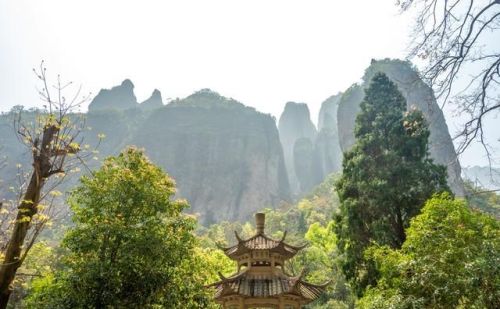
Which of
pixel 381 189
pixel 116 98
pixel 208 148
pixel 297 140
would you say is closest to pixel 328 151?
pixel 297 140

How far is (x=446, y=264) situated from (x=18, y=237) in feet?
22.8

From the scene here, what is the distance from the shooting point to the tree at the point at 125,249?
789 centimetres

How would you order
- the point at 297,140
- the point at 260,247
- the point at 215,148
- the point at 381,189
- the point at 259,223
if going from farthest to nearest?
1. the point at 297,140
2. the point at 215,148
3. the point at 381,189
4. the point at 259,223
5. the point at 260,247

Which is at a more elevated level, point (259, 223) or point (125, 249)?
point (259, 223)

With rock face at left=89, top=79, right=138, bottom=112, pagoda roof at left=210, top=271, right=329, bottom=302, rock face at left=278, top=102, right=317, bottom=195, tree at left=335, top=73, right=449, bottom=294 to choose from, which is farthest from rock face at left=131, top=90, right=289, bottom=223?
pagoda roof at left=210, top=271, right=329, bottom=302

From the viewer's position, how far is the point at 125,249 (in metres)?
8.41

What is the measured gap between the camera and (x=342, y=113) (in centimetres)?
5966

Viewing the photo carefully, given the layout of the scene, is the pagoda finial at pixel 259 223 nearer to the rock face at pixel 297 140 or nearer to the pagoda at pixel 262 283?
the pagoda at pixel 262 283

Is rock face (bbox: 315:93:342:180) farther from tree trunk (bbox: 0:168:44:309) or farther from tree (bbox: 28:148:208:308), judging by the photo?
tree trunk (bbox: 0:168:44:309)

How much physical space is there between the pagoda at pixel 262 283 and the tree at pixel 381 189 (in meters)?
4.04

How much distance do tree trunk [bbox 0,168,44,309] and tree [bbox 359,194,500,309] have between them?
19.5 feet

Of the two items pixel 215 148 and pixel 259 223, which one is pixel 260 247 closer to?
pixel 259 223

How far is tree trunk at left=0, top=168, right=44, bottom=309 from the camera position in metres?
5.27

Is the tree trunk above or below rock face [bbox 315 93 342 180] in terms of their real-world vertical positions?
below
